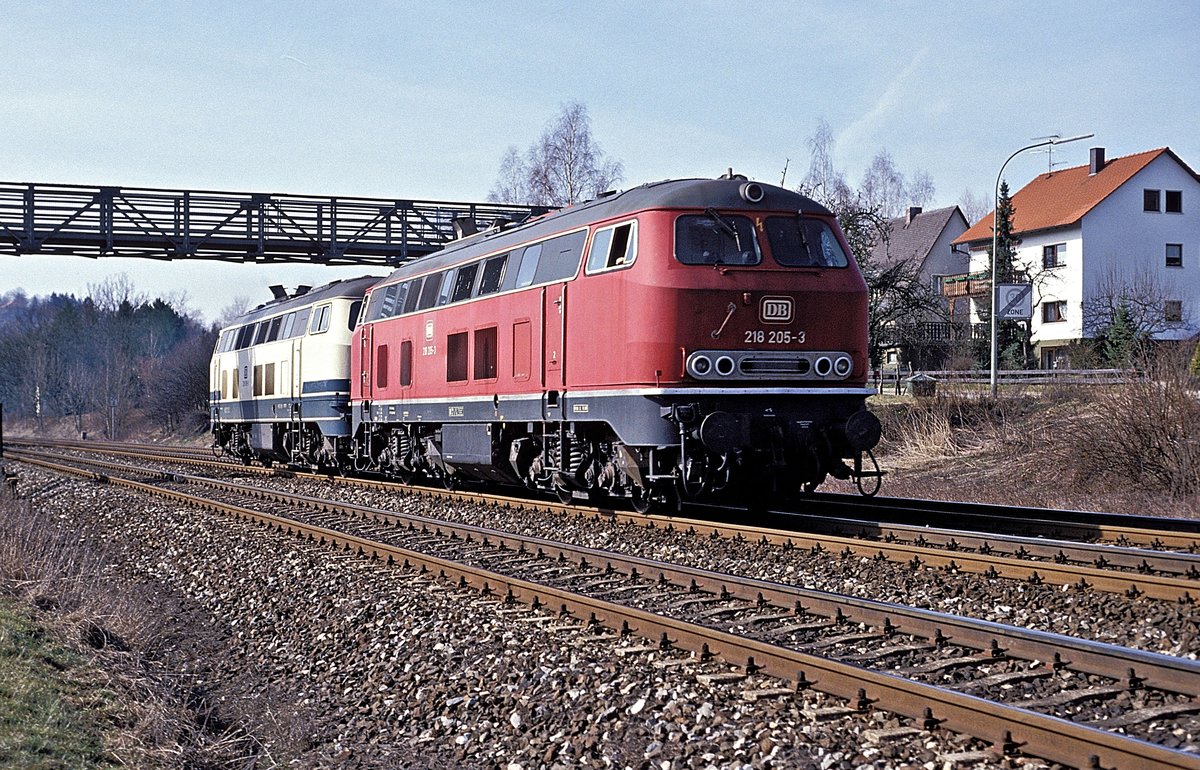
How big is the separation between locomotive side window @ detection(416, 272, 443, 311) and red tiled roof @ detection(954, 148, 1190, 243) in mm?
38742

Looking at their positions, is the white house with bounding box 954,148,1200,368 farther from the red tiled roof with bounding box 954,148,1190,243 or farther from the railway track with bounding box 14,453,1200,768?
the railway track with bounding box 14,453,1200,768

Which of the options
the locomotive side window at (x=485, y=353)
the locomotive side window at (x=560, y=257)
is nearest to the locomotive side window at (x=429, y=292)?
the locomotive side window at (x=485, y=353)

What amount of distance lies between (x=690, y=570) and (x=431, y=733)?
328 centimetres

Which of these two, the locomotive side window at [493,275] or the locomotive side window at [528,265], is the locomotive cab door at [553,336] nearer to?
the locomotive side window at [528,265]

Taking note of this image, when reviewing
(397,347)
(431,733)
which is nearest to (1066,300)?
(397,347)

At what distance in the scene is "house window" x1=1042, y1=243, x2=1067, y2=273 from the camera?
5131 centimetres

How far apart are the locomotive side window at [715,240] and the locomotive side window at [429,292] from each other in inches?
258

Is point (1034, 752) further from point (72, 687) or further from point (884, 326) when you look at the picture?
point (884, 326)

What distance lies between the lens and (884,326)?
3206cm

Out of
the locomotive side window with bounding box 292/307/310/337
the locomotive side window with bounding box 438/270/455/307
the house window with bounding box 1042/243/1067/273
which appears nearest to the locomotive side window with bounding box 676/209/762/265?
the locomotive side window with bounding box 438/270/455/307

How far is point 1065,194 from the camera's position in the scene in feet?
175

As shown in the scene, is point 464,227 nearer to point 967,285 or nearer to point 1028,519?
point 1028,519

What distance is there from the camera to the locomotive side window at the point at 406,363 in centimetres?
1886

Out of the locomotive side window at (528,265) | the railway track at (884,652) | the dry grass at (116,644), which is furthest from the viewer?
the locomotive side window at (528,265)
